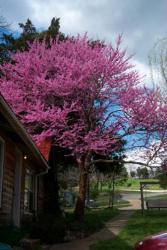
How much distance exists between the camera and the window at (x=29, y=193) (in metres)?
16.8

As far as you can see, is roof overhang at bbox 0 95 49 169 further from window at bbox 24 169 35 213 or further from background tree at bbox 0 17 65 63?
background tree at bbox 0 17 65 63

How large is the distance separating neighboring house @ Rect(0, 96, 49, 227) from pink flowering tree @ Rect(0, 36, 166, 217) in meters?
2.01

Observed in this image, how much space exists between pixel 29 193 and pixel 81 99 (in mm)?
4245

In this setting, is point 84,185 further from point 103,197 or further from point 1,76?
point 103,197

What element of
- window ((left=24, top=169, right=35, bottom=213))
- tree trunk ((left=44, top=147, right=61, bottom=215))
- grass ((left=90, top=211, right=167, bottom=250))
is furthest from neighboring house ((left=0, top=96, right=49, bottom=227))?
tree trunk ((left=44, top=147, right=61, bottom=215))

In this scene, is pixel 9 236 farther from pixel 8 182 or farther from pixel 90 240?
pixel 90 240

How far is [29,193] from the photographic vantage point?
57.5 feet

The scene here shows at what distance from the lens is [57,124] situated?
61.4ft

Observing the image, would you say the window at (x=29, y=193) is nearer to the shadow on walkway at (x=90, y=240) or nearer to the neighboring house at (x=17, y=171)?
the neighboring house at (x=17, y=171)

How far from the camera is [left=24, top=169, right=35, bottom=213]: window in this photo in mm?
16827

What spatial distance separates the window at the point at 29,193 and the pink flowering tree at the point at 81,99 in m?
1.85

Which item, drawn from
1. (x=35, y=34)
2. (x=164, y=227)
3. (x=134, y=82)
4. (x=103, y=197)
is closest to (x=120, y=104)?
(x=134, y=82)

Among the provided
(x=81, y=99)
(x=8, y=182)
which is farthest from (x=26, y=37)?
(x=8, y=182)

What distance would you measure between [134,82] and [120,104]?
1.05 meters
